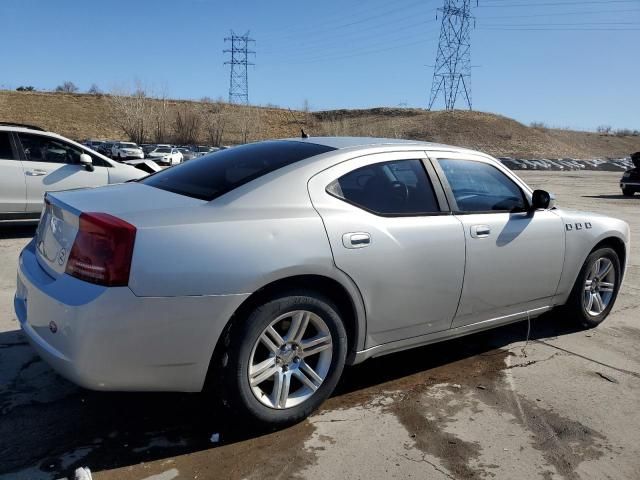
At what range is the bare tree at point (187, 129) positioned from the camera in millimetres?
76250

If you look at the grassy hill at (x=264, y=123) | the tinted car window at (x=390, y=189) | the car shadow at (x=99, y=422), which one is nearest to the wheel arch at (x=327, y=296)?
the car shadow at (x=99, y=422)

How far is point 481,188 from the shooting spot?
167 inches

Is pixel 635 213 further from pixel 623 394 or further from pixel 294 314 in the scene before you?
pixel 294 314

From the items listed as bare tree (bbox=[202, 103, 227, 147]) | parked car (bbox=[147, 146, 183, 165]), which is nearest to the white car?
parked car (bbox=[147, 146, 183, 165])

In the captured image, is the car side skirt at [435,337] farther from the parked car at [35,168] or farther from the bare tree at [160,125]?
the bare tree at [160,125]

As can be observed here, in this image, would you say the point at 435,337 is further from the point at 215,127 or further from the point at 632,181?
the point at 215,127

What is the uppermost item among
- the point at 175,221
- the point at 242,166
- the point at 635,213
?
the point at 242,166

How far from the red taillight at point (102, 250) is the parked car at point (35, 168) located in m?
6.33

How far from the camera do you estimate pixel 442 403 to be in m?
3.58

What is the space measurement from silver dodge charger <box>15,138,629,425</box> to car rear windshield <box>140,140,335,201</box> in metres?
0.02

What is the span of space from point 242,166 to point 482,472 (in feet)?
7.10

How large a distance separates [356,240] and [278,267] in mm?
547

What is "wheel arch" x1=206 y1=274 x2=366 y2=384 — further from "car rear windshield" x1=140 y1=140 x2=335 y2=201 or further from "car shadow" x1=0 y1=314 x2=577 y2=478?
"car rear windshield" x1=140 y1=140 x2=335 y2=201

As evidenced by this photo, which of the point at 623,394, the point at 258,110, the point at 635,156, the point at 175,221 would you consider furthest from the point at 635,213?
the point at 258,110
